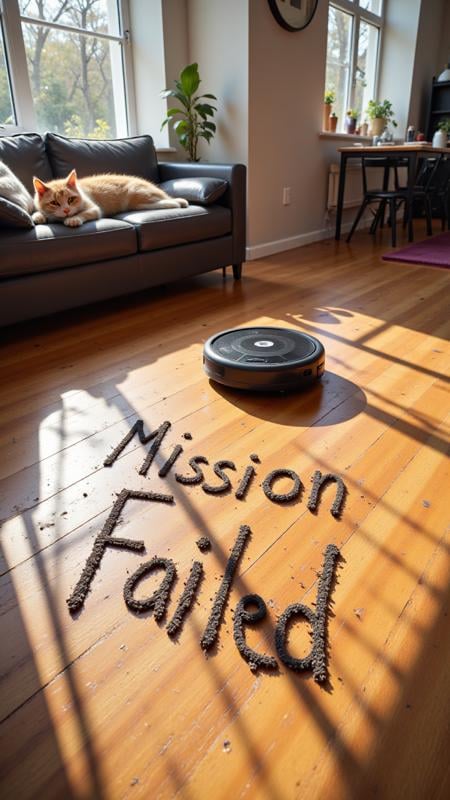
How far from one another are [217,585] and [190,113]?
3.43m

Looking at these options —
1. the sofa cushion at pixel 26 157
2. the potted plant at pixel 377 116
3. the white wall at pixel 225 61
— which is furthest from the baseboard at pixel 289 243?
the sofa cushion at pixel 26 157

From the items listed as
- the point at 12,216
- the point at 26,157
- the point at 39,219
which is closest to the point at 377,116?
the point at 26,157

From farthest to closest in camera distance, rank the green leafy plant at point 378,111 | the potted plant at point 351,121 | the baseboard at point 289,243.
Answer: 1. the green leafy plant at point 378,111
2. the potted plant at point 351,121
3. the baseboard at point 289,243

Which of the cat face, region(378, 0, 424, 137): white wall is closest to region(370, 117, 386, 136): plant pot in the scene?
region(378, 0, 424, 137): white wall

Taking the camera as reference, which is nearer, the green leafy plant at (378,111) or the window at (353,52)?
the window at (353,52)

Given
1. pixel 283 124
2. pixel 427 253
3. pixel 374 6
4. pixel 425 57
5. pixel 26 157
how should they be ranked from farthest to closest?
1. pixel 425 57
2. pixel 374 6
3. pixel 427 253
4. pixel 283 124
5. pixel 26 157

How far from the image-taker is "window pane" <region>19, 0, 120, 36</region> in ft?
9.41

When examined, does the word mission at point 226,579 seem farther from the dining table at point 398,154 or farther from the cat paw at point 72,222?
the dining table at point 398,154

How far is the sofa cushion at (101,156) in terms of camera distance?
8.92 feet

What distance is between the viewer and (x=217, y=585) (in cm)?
96

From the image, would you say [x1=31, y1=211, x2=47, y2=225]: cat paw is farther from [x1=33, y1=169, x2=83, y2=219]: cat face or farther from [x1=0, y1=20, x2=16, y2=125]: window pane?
[x1=0, y1=20, x2=16, y2=125]: window pane

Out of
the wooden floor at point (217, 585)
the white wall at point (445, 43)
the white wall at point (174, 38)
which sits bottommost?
the wooden floor at point (217, 585)

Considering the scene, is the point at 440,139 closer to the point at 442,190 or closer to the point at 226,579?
the point at 442,190

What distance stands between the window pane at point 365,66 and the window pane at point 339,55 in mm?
222
